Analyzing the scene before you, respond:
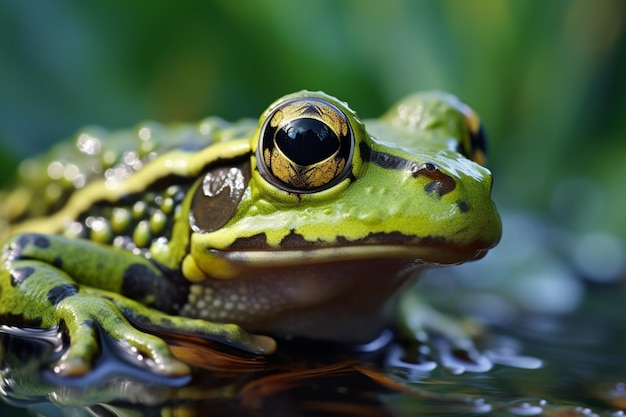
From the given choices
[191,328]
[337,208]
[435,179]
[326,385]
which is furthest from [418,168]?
[191,328]

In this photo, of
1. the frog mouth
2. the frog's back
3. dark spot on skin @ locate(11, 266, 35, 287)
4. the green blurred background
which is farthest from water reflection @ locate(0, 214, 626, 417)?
the green blurred background

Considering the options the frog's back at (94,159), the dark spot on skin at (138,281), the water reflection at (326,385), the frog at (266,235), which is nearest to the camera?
the water reflection at (326,385)

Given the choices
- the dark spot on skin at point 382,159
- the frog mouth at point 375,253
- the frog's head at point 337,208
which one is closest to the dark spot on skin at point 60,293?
the frog's head at point 337,208

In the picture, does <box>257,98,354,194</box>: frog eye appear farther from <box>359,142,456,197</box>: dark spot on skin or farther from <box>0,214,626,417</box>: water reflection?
<box>0,214,626,417</box>: water reflection

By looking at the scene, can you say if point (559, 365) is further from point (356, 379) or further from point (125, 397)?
point (125, 397)

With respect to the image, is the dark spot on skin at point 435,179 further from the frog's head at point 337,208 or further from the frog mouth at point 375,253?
the frog mouth at point 375,253

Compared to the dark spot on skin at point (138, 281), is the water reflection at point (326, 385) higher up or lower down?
lower down
